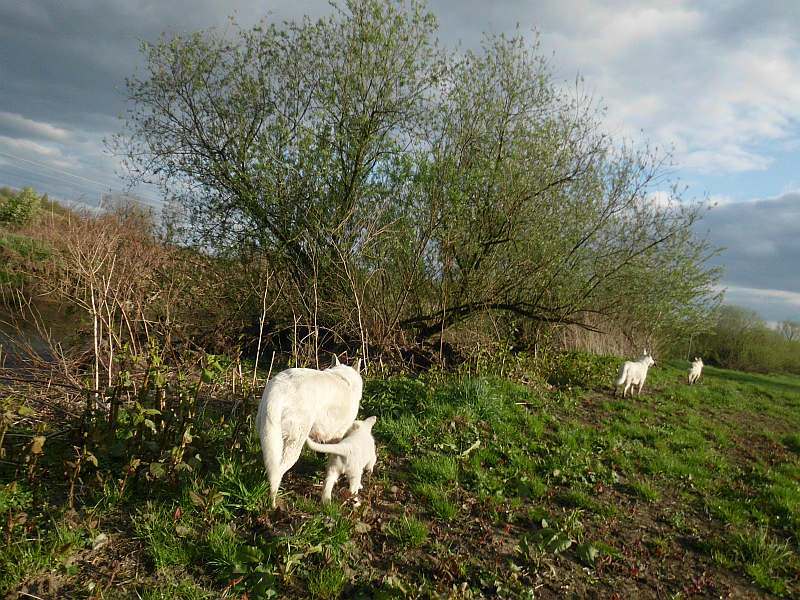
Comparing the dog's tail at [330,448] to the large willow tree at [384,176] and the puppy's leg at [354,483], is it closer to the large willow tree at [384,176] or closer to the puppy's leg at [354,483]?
the puppy's leg at [354,483]

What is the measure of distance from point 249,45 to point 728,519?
1217cm

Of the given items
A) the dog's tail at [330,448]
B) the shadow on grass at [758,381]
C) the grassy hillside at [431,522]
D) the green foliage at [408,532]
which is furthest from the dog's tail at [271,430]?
the shadow on grass at [758,381]

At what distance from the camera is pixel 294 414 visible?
12.2ft

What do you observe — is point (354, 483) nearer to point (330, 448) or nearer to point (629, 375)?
point (330, 448)

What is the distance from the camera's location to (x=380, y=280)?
10031 millimetres

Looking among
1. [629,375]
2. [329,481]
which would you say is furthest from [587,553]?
[629,375]

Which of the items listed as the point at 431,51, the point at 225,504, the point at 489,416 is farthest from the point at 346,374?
the point at 431,51

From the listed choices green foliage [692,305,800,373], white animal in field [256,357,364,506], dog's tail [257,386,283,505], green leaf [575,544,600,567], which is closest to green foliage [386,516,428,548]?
white animal in field [256,357,364,506]

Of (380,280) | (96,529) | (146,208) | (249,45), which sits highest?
(249,45)

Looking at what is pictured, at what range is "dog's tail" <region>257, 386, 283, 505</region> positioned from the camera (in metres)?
3.60

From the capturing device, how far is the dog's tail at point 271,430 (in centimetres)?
360

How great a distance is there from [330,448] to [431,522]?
1256mm

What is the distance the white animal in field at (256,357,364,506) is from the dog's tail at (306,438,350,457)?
74 mm

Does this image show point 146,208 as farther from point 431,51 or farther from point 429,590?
point 429,590
